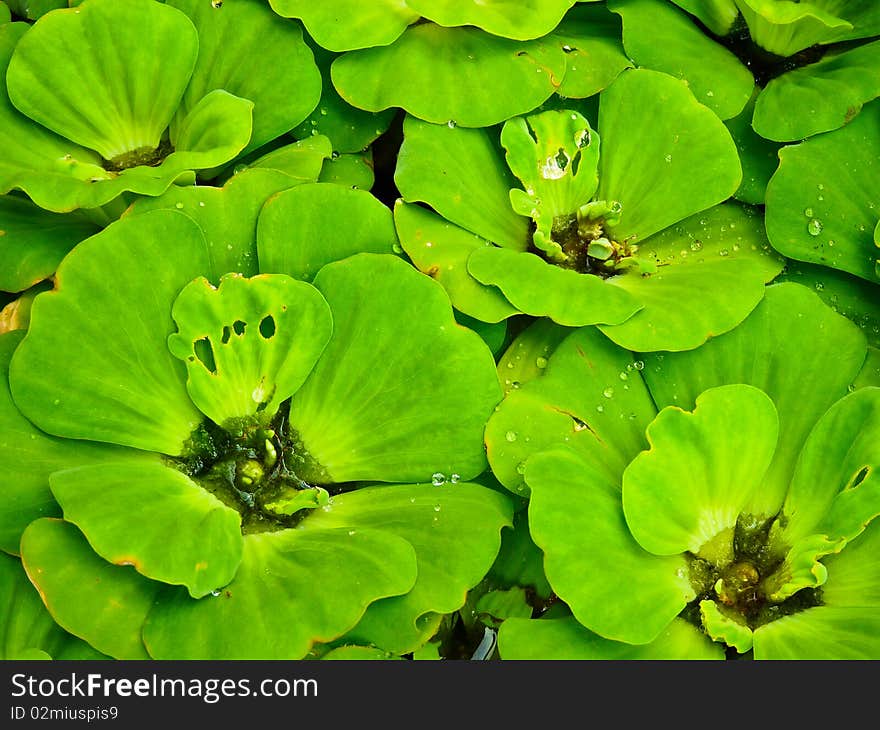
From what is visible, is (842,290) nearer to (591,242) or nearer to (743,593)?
(591,242)

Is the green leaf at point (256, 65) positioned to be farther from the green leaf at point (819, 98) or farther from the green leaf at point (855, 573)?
the green leaf at point (855, 573)

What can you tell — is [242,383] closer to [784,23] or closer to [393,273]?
[393,273]

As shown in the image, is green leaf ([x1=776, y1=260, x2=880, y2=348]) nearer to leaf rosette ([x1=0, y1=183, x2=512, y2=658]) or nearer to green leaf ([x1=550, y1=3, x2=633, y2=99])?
green leaf ([x1=550, y1=3, x2=633, y2=99])

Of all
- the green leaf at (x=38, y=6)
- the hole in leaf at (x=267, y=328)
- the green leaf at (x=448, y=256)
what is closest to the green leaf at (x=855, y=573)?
the green leaf at (x=448, y=256)

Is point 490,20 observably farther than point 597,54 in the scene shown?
No

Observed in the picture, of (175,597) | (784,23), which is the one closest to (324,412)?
(175,597)
